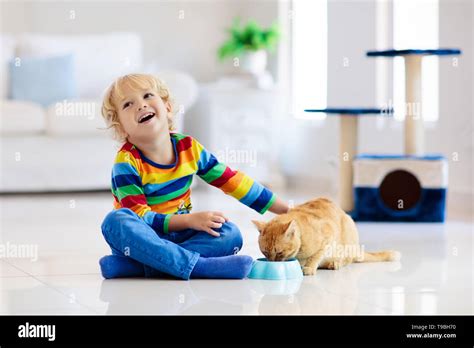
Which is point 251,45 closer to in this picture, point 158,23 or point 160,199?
point 158,23

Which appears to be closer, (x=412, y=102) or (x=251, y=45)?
(x=412, y=102)

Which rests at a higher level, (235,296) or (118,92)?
(118,92)

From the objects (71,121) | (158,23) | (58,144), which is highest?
(158,23)

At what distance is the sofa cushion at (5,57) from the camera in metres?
5.06

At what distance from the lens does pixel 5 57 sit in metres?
5.16

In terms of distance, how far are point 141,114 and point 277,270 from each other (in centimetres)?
51

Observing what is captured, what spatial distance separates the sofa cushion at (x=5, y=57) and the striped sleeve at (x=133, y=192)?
3065 mm

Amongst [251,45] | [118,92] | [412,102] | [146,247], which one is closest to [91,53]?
[251,45]

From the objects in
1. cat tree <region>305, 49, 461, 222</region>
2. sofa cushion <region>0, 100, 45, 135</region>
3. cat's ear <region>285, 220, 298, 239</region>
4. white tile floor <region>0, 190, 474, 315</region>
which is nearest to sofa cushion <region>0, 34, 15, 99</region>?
sofa cushion <region>0, 100, 45, 135</region>

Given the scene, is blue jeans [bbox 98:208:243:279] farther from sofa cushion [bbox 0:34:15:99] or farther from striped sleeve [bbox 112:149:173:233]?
sofa cushion [bbox 0:34:15:99]

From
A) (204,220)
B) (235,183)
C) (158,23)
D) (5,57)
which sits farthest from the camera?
(158,23)

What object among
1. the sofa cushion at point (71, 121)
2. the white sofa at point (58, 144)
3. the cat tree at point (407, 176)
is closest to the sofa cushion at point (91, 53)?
the white sofa at point (58, 144)
